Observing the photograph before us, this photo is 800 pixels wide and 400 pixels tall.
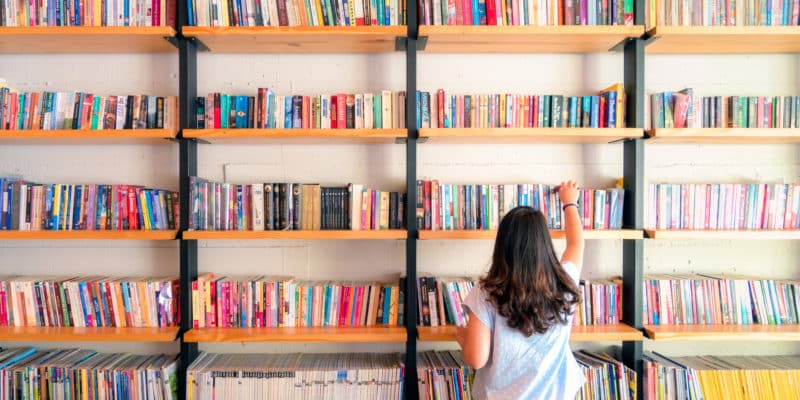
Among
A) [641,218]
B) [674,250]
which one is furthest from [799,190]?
[641,218]

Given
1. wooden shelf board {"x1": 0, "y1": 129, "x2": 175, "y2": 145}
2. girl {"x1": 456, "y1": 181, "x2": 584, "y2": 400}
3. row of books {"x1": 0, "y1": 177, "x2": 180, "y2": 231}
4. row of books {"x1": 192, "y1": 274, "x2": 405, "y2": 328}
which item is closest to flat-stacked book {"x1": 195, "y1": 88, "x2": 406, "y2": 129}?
wooden shelf board {"x1": 0, "y1": 129, "x2": 175, "y2": 145}

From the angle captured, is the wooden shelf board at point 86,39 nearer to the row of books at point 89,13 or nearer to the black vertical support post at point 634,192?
the row of books at point 89,13

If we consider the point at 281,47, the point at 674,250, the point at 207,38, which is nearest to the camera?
the point at 207,38

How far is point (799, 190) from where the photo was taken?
86.2 inches

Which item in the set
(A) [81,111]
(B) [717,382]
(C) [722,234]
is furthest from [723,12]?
(A) [81,111]

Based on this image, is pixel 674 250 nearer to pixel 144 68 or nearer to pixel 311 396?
pixel 311 396

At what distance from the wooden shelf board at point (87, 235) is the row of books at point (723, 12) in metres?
2.26

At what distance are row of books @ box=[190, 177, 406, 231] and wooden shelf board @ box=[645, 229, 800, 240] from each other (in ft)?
3.82

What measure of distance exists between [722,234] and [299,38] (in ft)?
6.43

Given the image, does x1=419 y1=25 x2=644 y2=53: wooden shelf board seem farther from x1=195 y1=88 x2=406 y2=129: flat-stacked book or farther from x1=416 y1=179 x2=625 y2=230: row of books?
x1=416 y1=179 x2=625 y2=230: row of books

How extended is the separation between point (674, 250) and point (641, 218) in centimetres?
44

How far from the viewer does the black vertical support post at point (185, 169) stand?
2.11 meters

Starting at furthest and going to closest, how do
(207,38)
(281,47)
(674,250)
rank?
(674,250), (281,47), (207,38)

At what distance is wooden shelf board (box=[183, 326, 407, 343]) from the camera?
2.06 m
